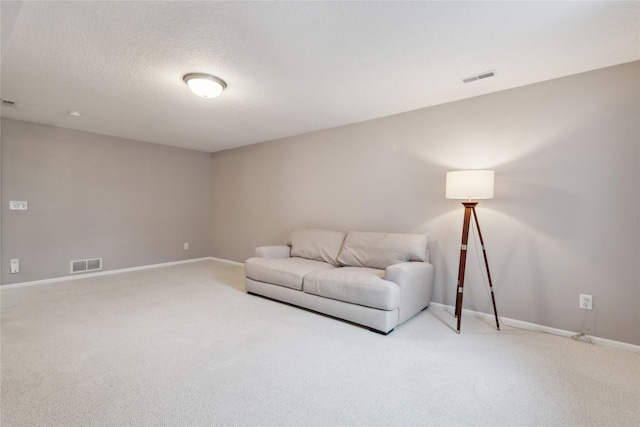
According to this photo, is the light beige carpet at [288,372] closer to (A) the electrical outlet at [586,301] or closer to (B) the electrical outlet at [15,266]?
(A) the electrical outlet at [586,301]

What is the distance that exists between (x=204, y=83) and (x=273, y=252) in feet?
→ 7.20

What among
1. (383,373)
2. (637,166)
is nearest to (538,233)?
(637,166)

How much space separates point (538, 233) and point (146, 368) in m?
3.39

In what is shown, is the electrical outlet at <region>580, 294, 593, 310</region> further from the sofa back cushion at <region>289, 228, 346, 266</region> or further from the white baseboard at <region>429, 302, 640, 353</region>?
the sofa back cushion at <region>289, 228, 346, 266</region>

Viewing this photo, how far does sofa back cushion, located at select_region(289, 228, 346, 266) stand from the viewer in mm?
3709

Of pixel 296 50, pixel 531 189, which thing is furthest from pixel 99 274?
pixel 531 189

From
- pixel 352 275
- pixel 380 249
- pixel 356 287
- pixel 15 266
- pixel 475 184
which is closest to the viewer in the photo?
pixel 475 184

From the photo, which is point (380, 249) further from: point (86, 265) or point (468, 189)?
point (86, 265)

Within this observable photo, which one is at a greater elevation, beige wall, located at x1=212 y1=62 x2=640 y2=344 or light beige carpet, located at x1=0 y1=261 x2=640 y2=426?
beige wall, located at x1=212 y1=62 x2=640 y2=344

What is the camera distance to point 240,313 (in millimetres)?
2986

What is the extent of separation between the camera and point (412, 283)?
109 inches

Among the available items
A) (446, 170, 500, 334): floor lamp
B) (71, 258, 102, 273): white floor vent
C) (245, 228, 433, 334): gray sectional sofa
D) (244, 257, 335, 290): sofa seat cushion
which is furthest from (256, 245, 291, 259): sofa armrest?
(71, 258, 102, 273): white floor vent

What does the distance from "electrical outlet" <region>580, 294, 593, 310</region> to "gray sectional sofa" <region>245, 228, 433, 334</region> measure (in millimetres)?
1227

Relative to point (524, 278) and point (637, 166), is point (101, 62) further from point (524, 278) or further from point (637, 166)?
point (637, 166)
